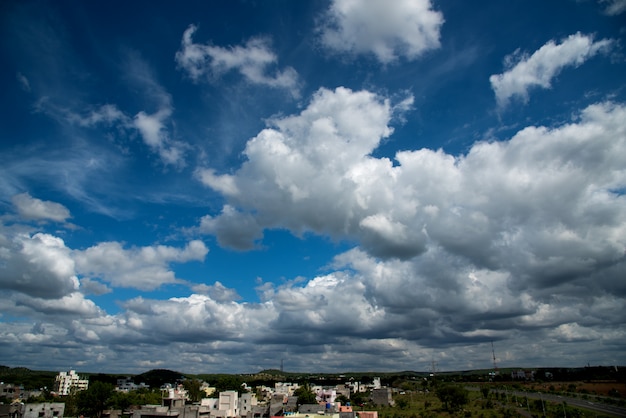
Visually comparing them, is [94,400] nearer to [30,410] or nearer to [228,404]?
[30,410]

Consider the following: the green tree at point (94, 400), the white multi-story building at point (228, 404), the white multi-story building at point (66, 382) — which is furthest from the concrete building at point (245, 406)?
the white multi-story building at point (66, 382)

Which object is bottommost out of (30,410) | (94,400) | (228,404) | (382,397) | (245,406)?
(382,397)

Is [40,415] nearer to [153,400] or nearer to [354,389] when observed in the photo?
[153,400]

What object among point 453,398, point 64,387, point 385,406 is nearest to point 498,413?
point 453,398

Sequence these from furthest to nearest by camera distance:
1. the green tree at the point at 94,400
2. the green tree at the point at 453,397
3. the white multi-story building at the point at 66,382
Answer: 1. the white multi-story building at the point at 66,382
2. the green tree at the point at 453,397
3. the green tree at the point at 94,400

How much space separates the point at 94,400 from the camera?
87.2m

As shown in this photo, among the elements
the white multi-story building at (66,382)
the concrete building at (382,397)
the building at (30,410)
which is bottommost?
the concrete building at (382,397)

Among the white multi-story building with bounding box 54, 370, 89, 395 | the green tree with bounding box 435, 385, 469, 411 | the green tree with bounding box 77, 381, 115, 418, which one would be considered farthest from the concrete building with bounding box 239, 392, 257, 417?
the white multi-story building with bounding box 54, 370, 89, 395

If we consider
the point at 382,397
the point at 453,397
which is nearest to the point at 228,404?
the point at 453,397

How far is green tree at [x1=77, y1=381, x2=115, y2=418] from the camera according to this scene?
87.1m

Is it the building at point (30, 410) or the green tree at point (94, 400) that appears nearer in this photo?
the building at point (30, 410)

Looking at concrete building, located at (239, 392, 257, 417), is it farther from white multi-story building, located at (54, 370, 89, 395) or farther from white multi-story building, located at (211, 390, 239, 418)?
white multi-story building, located at (54, 370, 89, 395)

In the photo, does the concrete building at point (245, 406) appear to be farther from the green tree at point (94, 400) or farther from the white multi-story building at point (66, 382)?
the white multi-story building at point (66, 382)

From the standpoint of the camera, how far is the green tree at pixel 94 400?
8706 centimetres
